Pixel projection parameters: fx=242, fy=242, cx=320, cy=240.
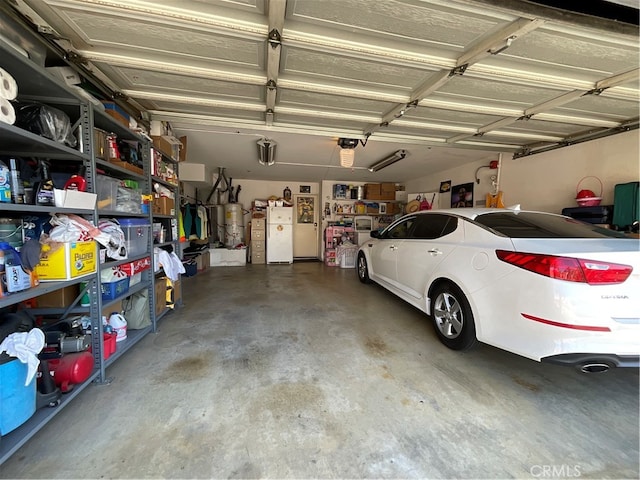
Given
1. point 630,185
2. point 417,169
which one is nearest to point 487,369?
point 630,185

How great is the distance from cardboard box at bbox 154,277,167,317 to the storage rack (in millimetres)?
610

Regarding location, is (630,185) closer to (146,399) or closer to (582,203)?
(582,203)

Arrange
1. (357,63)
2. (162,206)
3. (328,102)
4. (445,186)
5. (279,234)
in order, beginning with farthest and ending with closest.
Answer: (279,234)
(445,186)
(162,206)
(328,102)
(357,63)

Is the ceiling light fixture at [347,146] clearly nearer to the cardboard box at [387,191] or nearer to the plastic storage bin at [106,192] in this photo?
the plastic storage bin at [106,192]

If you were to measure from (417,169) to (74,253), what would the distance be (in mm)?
5915

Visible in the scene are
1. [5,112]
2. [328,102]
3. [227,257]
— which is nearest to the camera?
[5,112]

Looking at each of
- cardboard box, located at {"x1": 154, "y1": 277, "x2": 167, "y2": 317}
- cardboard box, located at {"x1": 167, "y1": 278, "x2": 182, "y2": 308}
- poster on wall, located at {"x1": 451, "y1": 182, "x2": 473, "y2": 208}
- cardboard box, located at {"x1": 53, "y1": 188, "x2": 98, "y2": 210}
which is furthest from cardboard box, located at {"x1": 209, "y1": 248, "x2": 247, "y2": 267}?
poster on wall, located at {"x1": 451, "y1": 182, "x2": 473, "y2": 208}

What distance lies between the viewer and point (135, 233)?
2.32 metres

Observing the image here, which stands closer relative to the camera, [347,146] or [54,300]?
[54,300]

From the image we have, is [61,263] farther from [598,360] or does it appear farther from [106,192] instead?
[598,360]

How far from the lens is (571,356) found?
1.44 metres

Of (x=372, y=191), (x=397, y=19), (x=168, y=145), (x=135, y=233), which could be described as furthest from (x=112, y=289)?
(x=372, y=191)

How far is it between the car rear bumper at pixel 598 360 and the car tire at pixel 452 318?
603mm

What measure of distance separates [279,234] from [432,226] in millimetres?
4796
